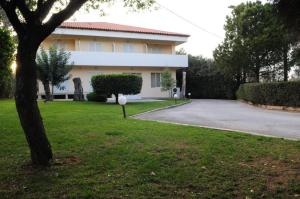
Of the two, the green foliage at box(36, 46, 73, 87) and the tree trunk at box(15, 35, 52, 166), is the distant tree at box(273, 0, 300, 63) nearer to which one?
the tree trunk at box(15, 35, 52, 166)

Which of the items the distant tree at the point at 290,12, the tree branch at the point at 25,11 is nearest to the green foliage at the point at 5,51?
the tree branch at the point at 25,11

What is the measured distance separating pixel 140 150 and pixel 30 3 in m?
4.74

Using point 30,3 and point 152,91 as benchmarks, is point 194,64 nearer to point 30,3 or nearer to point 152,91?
point 152,91

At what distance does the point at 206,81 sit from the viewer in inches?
1491

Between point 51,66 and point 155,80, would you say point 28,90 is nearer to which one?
point 51,66

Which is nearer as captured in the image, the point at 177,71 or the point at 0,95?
the point at 0,95

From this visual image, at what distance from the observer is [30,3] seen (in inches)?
391

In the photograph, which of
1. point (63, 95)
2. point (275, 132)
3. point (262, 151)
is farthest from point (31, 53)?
point (63, 95)

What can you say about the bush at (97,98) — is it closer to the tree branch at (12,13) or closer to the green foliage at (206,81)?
the green foliage at (206,81)

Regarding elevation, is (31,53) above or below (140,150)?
above

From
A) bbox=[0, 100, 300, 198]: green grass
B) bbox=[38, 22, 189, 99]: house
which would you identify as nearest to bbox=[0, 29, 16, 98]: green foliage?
bbox=[0, 100, 300, 198]: green grass

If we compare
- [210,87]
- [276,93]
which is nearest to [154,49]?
[210,87]

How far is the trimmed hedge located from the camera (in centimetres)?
2014

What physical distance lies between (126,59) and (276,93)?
17.6 metres
